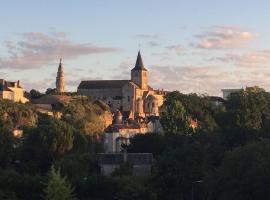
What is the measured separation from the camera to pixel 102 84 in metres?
167

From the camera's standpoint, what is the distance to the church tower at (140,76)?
544ft

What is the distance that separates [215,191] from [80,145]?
30.0 meters

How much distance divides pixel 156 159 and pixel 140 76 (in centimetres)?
9614

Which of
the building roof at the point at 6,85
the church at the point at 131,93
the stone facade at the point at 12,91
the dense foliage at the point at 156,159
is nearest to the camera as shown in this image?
the dense foliage at the point at 156,159

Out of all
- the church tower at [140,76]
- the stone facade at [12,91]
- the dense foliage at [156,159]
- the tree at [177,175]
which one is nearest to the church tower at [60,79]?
the church tower at [140,76]

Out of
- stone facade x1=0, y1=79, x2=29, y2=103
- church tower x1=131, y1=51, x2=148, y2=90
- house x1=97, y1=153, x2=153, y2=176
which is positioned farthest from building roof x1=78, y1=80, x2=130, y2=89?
house x1=97, y1=153, x2=153, y2=176

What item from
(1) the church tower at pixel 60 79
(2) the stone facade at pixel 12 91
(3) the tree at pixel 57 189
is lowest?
(3) the tree at pixel 57 189

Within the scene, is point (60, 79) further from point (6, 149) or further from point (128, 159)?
point (128, 159)

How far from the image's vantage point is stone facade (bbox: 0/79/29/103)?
135500 mm

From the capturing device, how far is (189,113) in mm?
123312

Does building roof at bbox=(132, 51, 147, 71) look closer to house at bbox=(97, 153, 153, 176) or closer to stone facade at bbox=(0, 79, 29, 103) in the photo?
stone facade at bbox=(0, 79, 29, 103)

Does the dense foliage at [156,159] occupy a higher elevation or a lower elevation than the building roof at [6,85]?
lower

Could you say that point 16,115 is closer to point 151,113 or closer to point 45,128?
point 45,128

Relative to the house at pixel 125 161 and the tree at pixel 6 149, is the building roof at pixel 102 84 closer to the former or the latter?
the tree at pixel 6 149
